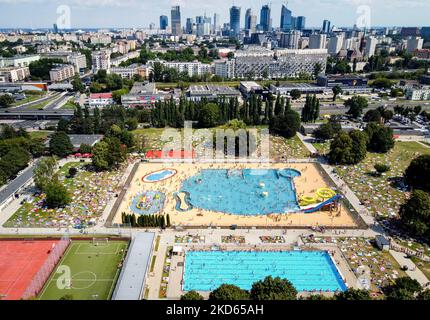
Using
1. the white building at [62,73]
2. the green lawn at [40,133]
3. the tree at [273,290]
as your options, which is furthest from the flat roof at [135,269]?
the white building at [62,73]

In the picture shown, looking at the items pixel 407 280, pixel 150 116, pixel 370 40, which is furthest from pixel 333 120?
pixel 370 40

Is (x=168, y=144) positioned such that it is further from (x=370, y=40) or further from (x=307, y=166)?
(x=370, y=40)

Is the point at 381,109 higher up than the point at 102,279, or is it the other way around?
the point at 381,109

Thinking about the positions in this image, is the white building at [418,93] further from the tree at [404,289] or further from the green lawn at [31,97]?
the green lawn at [31,97]

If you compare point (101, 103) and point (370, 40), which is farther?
point (370, 40)

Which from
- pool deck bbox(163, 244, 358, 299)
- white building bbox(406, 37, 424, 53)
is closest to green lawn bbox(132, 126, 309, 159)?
pool deck bbox(163, 244, 358, 299)
